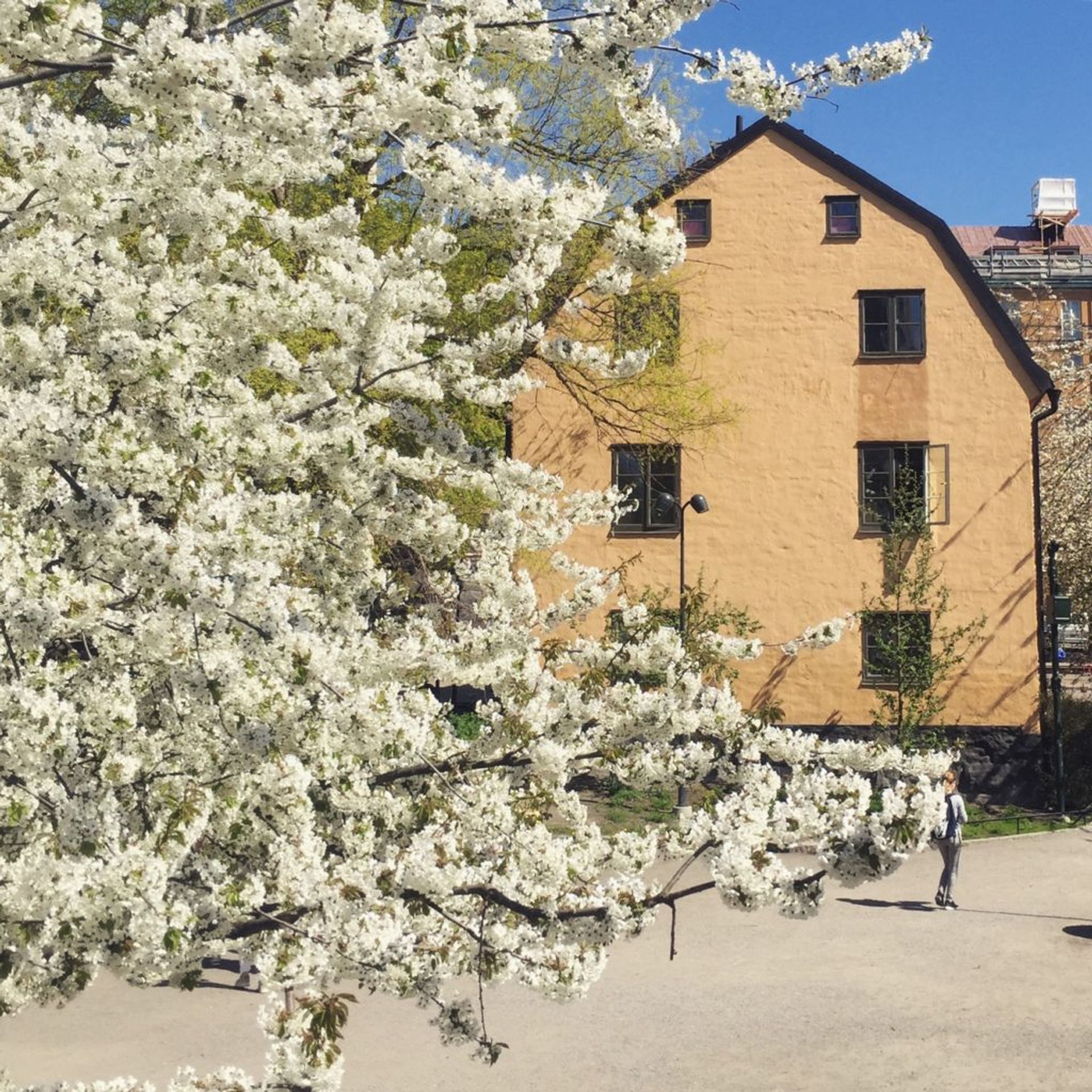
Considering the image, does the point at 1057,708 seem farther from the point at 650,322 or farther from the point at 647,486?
the point at 650,322

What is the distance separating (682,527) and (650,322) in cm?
373

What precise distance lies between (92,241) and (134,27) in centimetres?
176

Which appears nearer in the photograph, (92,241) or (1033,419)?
(92,241)

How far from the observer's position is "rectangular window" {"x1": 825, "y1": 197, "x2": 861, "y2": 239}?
80.2 ft

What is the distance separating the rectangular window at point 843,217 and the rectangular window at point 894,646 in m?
7.14

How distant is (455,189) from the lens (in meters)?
6.44

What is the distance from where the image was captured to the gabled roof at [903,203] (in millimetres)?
24125

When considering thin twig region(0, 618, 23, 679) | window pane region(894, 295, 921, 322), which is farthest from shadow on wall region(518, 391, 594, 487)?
Result: thin twig region(0, 618, 23, 679)

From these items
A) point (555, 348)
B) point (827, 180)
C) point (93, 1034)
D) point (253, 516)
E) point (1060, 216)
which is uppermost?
point (1060, 216)

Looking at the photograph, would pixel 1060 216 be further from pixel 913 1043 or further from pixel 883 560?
pixel 913 1043

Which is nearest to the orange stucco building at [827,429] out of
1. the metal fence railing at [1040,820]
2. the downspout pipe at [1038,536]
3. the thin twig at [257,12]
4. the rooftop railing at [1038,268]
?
the downspout pipe at [1038,536]

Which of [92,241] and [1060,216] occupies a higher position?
[1060,216]

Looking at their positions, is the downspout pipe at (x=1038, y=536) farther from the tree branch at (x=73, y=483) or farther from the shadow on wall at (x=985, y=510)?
the tree branch at (x=73, y=483)

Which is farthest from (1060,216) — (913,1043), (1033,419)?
(913,1043)
